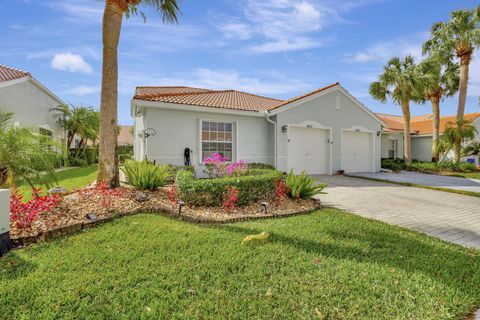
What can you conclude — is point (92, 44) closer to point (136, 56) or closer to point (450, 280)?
point (136, 56)

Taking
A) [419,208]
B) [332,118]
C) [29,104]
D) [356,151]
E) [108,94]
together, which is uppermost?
[29,104]

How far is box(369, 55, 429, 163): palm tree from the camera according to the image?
59.5ft

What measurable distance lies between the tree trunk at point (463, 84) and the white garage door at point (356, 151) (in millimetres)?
9831

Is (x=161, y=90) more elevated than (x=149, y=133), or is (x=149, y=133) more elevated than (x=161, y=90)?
(x=161, y=90)

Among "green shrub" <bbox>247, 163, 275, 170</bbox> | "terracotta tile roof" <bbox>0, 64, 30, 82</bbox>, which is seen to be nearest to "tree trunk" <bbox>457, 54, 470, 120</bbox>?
"green shrub" <bbox>247, 163, 275, 170</bbox>

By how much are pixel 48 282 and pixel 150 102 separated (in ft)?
29.8

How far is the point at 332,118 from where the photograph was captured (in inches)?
615

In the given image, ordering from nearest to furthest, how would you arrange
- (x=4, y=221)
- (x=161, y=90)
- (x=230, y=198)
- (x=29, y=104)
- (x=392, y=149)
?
(x=4, y=221) → (x=230, y=198) → (x=29, y=104) → (x=161, y=90) → (x=392, y=149)

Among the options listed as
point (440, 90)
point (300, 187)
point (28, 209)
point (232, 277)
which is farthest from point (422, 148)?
point (28, 209)

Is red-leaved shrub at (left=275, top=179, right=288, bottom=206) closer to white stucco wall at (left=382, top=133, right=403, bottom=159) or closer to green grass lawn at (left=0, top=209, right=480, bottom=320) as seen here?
green grass lawn at (left=0, top=209, right=480, bottom=320)

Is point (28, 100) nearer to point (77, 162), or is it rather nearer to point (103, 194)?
point (77, 162)

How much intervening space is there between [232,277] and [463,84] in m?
26.3

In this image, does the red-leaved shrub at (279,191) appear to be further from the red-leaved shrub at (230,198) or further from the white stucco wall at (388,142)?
the white stucco wall at (388,142)

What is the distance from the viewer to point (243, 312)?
2648 millimetres
